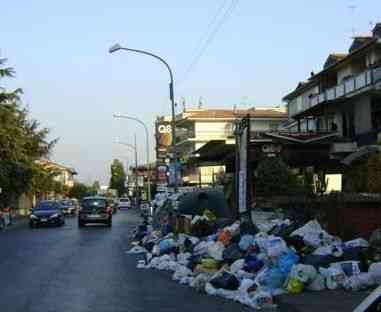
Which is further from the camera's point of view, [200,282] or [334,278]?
[200,282]

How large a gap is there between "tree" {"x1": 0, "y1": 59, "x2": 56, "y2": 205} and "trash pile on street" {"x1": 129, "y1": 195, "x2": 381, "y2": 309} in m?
41.6

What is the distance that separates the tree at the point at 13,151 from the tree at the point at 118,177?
107 m

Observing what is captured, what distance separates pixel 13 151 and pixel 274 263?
4831cm

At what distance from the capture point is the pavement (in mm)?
11141

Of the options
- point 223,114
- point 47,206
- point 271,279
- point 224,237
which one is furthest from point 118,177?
point 271,279

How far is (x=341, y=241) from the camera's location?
47.6 ft

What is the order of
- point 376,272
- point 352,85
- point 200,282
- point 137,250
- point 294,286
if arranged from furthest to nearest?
point 352,85 → point 137,250 → point 200,282 → point 294,286 → point 376,272

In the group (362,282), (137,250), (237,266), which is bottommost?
(137,250)

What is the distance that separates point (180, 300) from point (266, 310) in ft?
5.71

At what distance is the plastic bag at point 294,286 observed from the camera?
11.8 m

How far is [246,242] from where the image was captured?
15.2 m

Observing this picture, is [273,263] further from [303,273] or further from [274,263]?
[303,273]

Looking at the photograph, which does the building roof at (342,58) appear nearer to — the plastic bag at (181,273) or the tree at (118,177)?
the plastic bag at (181,273)

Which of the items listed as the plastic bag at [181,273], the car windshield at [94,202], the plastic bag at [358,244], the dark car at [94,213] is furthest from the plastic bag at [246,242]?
the car windshield at [94,202]
